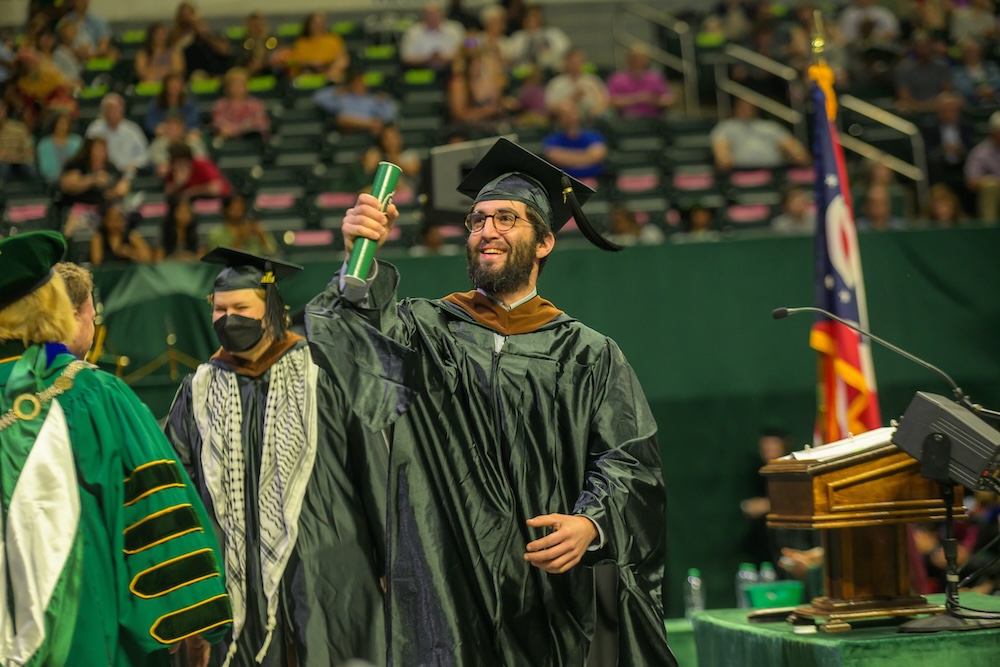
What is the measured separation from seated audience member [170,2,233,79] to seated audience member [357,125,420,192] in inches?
133

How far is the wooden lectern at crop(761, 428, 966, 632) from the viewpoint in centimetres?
396

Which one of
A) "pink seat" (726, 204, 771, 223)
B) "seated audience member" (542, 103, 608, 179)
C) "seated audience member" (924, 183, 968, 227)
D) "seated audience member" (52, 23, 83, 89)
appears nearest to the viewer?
"seated audience member" (924, 183, 968, 227)

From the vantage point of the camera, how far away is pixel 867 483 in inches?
157

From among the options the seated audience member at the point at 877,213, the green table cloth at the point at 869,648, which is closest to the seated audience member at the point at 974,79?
the seated audience member at the point at 877,213

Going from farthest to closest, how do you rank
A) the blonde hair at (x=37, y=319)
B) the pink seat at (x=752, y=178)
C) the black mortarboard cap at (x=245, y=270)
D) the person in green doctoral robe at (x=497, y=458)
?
the pink seat at (x=752, y=178)
the black mortarboard cap at (x=245, y=270)
the person in green doctoral robe at (x=497, y=458)
the blonde hair at (x=37, y=319)

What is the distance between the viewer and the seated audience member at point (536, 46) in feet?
44.5

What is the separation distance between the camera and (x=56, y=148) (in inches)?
452

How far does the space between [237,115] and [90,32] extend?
297 centimetres

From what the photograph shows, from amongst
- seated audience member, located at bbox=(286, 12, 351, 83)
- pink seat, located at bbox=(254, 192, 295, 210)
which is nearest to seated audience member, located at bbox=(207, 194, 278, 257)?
pink seat, located at bbox=(254, 192, 295, 210)

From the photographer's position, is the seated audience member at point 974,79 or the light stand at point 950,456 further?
the seated audience member at point 974,79

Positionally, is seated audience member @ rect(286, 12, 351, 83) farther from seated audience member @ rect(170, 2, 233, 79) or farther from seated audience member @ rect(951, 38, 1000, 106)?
seated audience member @ rect(951, 38, 1000, 106)

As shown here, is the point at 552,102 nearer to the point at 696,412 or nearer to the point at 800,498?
the point at 696,412

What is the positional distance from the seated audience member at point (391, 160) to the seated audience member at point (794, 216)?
9.84 feet

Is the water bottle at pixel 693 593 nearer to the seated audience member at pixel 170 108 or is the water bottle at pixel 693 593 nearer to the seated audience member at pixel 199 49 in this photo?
the seated audience member at pixel 170 108
